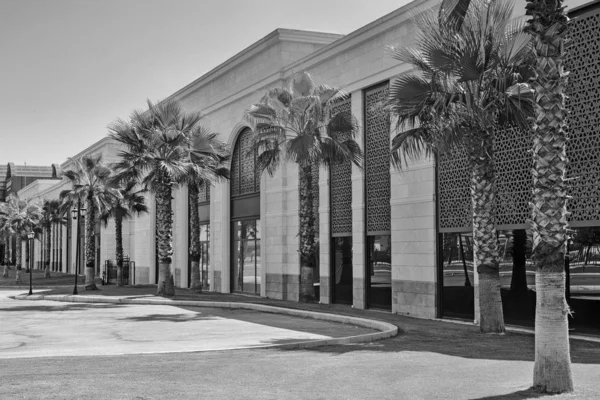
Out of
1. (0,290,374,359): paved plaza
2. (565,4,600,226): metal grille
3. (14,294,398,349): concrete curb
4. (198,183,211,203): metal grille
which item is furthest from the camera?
(198,183,211,203): metal grille

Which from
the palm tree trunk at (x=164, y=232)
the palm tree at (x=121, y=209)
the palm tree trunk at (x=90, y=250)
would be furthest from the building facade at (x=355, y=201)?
the palm tree trunk at (x=90, y=250)

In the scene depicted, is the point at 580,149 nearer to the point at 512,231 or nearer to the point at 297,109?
the point at 512,231

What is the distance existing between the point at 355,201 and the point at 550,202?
53.8ft

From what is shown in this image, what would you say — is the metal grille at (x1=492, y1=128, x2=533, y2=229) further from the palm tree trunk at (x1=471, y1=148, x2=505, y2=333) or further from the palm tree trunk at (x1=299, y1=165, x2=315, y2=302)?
the palm tree trunk at (x1=299, y1=165, x2=315, y2=302)

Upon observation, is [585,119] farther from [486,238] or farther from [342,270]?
[342,270]

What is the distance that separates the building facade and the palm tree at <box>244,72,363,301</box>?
3.16ft

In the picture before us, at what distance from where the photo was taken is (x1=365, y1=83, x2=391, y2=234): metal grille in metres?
24.5

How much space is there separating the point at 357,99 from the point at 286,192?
22.2 ft

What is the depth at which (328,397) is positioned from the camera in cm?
972

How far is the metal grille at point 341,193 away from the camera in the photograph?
88.0 ft

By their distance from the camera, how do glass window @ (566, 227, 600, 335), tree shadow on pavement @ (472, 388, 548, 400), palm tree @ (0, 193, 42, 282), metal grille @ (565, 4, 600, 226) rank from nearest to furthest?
tree shadow on pavement @ (472, 388, 548, 400) < metal grille @ (565, 4, 600, 226) < glass window @ (566, 227, 600, 335) < palm tree @ (0, 193, 42, 282)

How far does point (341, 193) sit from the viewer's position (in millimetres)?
27297

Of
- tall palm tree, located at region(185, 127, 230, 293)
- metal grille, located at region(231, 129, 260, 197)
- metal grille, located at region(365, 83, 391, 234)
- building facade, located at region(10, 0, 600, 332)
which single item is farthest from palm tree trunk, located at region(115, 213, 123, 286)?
metal grille, located at region(365, 83, 391, 234)

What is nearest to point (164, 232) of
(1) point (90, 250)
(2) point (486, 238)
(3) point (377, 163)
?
(1) point (90, 250)
